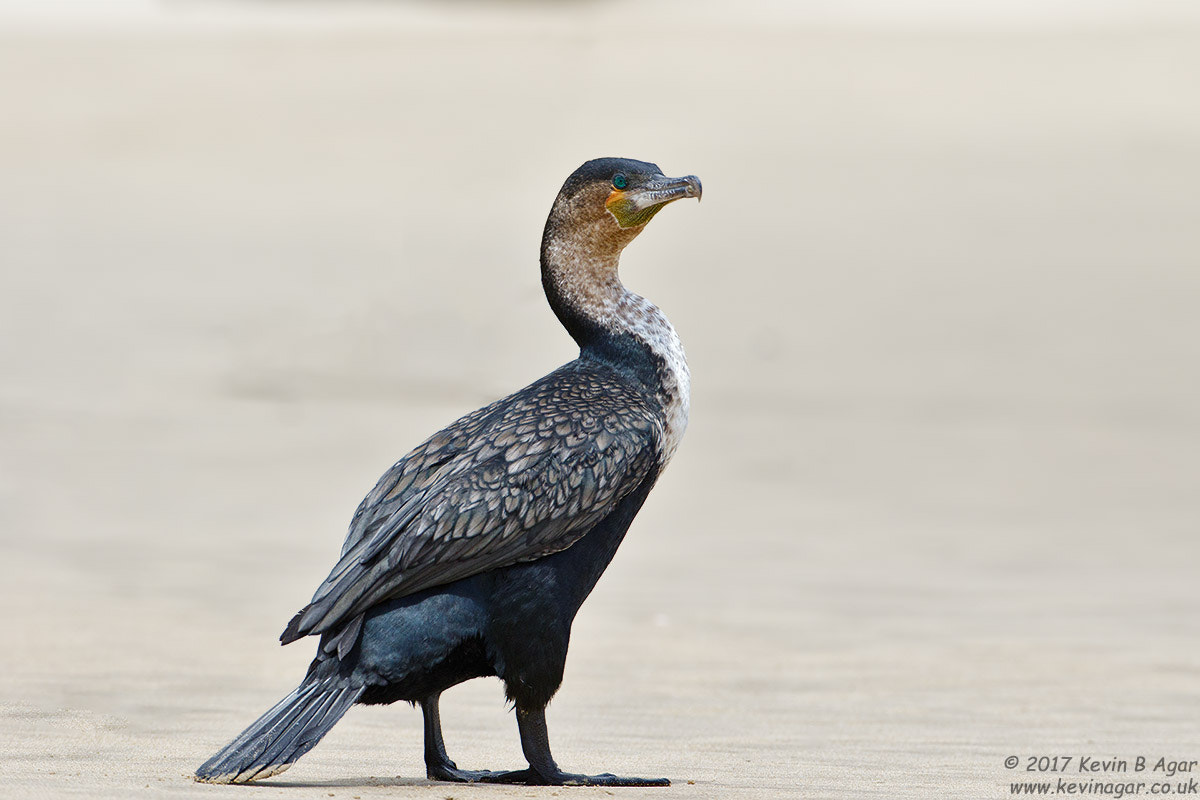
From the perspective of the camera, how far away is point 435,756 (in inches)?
223

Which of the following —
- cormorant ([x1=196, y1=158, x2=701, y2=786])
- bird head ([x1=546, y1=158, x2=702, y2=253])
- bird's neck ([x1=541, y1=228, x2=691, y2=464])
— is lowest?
cormorant ([x1=196, y1=158, x2=701, y2=786])

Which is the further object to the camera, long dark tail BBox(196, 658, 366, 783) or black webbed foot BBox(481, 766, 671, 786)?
black webbed foot BBox(481, 766, 671, 786)

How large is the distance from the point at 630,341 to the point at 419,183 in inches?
800

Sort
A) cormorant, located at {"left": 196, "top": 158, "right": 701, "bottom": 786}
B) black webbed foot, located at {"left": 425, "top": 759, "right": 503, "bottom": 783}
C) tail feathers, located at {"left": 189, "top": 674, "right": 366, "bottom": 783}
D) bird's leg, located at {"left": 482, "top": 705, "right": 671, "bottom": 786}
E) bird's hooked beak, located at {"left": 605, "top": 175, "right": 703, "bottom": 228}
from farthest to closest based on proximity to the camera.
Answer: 1. bird's hooked beak, located at {"left": 605, "top": 175, "right": 703, "bottom": 228}
2. black webbed foot, located at {"left": 425, "top": 759, "right": 503, "bottom": 783}
3. bird's leg, located at {"left": 482, "top": 705, "right": 671, "bottom": 786}
4. cormorant, located at {"left": 196, "top": 158, "right": 701, "bottom": 786}
5. tail feathers, located at {"left": 189, "top": 674, "right": 366, "bottom": 783}

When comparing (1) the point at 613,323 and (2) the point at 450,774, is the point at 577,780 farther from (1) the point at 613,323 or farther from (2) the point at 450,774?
(1) the point at 613,323

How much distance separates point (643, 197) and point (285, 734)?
226cm

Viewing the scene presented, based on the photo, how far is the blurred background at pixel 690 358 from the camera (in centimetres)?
765

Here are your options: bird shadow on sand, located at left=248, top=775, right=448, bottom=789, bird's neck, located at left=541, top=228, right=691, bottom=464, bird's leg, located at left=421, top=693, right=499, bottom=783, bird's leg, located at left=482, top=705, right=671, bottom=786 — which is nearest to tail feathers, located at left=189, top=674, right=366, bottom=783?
bird shadow on sand, located at left=248, top=775, right=448, bottom=789

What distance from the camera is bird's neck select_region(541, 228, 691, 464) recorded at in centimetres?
590

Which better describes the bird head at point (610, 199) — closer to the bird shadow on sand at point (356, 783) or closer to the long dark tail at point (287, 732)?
the long dark tail at point (287, 732)

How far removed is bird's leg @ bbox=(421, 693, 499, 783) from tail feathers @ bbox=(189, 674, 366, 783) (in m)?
0.47

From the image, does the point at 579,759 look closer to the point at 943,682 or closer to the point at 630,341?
the point at 630,341

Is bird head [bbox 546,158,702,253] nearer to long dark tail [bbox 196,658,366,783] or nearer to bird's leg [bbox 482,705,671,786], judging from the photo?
bird's leg [bbox 482,705,671,786]

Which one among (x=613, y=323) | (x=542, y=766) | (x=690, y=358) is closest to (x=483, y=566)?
(x=542, y=766)
